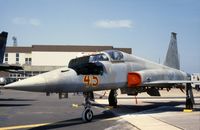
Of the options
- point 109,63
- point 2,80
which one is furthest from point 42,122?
point 2,80

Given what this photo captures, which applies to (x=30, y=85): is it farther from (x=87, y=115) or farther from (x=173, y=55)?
(x=173, y=55)

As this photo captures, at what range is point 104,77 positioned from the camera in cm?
1346

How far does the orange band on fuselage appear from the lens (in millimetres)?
14867

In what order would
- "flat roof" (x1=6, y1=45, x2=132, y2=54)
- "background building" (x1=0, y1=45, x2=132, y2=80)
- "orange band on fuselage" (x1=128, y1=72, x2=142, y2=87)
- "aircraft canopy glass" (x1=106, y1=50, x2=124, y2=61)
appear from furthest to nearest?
"flat roof" (x1=6, y1=45, x2=132, y2=54), "background building" (x1=0, y1=45, x2=132, y2=80), "orange band on fuselage" (x1=128, y1=72, x2=142, y2=87), "aircraft canopy glass" (x1=106, y1=50, x2=124, y2=61)

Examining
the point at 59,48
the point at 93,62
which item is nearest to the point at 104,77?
the point at 93,62

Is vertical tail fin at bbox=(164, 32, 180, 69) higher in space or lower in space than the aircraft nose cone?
higher

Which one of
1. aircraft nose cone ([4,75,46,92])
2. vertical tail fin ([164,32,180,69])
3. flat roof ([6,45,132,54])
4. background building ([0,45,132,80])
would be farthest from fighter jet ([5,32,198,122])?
flat roof ([6,45,132,54])

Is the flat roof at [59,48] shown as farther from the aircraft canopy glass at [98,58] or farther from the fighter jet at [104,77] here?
the aircraft canopy glass at [98,58]

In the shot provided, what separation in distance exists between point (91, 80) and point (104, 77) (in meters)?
0.86

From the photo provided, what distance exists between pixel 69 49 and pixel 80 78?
7429 cm

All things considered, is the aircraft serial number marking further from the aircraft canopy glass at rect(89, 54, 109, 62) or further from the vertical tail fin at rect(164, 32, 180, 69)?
the vertical tail fin at rect(164, 32, 180, 69)

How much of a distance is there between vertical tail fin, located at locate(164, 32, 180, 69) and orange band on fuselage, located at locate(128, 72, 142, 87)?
6.42 m

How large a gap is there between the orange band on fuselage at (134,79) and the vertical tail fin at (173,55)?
642 centimetres

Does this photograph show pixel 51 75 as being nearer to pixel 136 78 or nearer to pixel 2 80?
pixel 136 78
